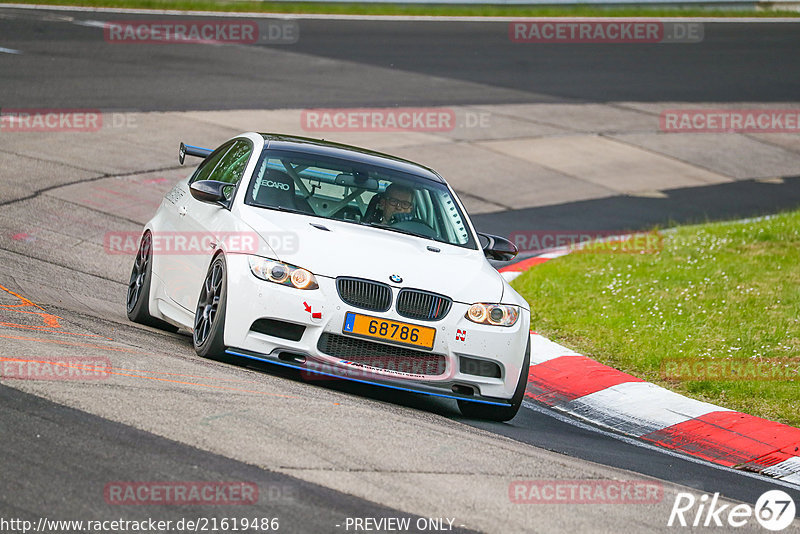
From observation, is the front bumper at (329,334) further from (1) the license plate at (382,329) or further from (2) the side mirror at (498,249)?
(2) the side mirror at (498,249)

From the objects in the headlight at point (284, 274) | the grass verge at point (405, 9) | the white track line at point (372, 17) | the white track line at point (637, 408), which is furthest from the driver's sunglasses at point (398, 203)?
the grass verge at point (405, 9)

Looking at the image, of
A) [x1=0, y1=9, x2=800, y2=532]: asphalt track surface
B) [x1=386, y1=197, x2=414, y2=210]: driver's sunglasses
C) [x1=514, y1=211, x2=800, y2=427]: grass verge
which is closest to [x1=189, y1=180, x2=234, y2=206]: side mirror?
[x1=0, y1=9, x2=800, y2=532]: asphalt track surface

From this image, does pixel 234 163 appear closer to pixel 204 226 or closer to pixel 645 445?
pixel 204 226

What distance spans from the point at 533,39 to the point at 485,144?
40.0 feet

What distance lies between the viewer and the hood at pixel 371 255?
22.9 ft

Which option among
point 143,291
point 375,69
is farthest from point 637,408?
point 375,69

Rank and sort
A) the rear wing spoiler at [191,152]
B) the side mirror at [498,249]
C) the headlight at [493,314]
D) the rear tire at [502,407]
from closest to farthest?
the headlight at [493,314], the rear tire at [502,407], the side mirror at [498,249], the rear wing spoiler at [191,152]

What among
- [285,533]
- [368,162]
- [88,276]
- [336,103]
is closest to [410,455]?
[285,533]

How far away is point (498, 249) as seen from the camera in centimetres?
823

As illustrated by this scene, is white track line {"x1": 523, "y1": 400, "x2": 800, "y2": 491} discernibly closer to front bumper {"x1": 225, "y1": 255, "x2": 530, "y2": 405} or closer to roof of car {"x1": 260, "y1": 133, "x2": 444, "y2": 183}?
front bumper {"x1": 225, "y1": 255, "x2": 530, "y2": 405}

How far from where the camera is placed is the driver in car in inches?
317

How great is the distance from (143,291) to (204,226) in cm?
93

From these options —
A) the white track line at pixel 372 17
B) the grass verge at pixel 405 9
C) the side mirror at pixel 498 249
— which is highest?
the grass verge at pixel 405 9

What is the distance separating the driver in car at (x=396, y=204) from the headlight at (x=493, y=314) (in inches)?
46.5
